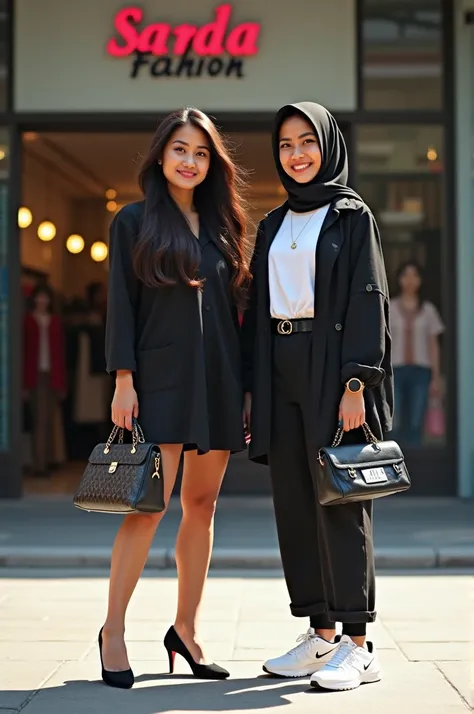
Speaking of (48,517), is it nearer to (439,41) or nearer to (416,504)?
(416,504)

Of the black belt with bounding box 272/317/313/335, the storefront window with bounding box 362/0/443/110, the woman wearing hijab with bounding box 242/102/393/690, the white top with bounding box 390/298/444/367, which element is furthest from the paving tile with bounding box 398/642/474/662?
the storefront window with bounding box 362/0/443/110

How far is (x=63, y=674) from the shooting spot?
4.29m

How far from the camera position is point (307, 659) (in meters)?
4.20

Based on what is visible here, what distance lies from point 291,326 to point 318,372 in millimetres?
211

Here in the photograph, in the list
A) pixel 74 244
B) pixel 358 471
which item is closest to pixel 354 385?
pixel 358 471

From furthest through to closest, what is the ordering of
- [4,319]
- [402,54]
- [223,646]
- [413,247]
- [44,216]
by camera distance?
[44,216] → [4,319] → [413,247] → [402,54] → [223,646]

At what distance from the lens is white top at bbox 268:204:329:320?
4176 millimetres

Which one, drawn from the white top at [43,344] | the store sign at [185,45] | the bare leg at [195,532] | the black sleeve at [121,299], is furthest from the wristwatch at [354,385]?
the white top at [43,344]

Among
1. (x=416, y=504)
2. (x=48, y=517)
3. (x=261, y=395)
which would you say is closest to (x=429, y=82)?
(x=416, y=504)

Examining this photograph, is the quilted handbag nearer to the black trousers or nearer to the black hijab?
the black trousers

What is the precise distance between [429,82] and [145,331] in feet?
22.2

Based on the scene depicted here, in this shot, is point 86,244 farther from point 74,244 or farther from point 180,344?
point 180,344

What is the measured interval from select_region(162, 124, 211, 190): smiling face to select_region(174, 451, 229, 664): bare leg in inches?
40.3

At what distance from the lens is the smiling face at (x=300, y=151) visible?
4.21 meters
